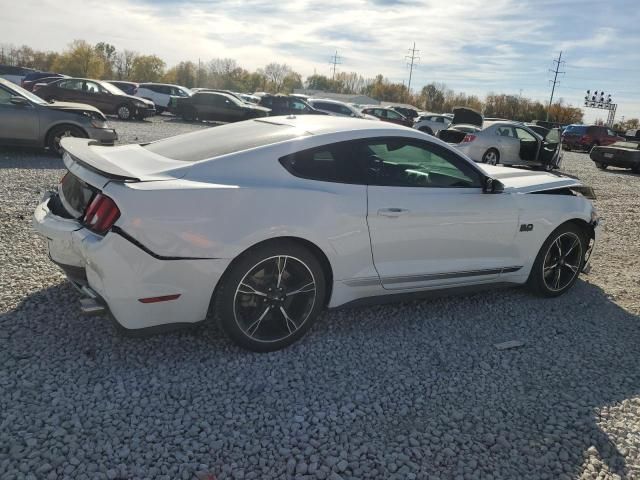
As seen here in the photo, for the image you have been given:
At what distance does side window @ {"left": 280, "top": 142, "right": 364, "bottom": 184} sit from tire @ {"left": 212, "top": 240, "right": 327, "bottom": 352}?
506 millimetres

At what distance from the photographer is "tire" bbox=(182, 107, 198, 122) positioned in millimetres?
25156

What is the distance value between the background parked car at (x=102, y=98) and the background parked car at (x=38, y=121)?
39.8 ft

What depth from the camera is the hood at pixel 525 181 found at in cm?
451

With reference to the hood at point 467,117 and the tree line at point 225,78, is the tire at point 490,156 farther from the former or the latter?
the tree line at point 225,78

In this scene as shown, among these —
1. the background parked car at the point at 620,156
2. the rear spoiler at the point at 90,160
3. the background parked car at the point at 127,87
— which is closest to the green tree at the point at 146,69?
the background parked car at the point at 127,87

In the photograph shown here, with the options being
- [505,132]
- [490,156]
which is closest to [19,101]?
[490,156]

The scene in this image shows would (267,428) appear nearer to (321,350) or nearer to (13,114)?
(321,350)

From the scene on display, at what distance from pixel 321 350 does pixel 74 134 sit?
8.47 metres

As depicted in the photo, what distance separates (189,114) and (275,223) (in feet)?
77.9

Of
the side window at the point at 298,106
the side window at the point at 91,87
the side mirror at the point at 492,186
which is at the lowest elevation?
the side mirror at the point at 492,186

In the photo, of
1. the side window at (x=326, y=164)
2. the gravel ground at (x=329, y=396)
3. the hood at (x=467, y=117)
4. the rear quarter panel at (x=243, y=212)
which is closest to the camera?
the gravel ground at (x=329, y=396)

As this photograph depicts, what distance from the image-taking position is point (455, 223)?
3.97m

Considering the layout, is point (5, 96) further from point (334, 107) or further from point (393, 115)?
point (393, 115)

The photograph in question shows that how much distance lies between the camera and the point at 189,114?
2533 centimetres
